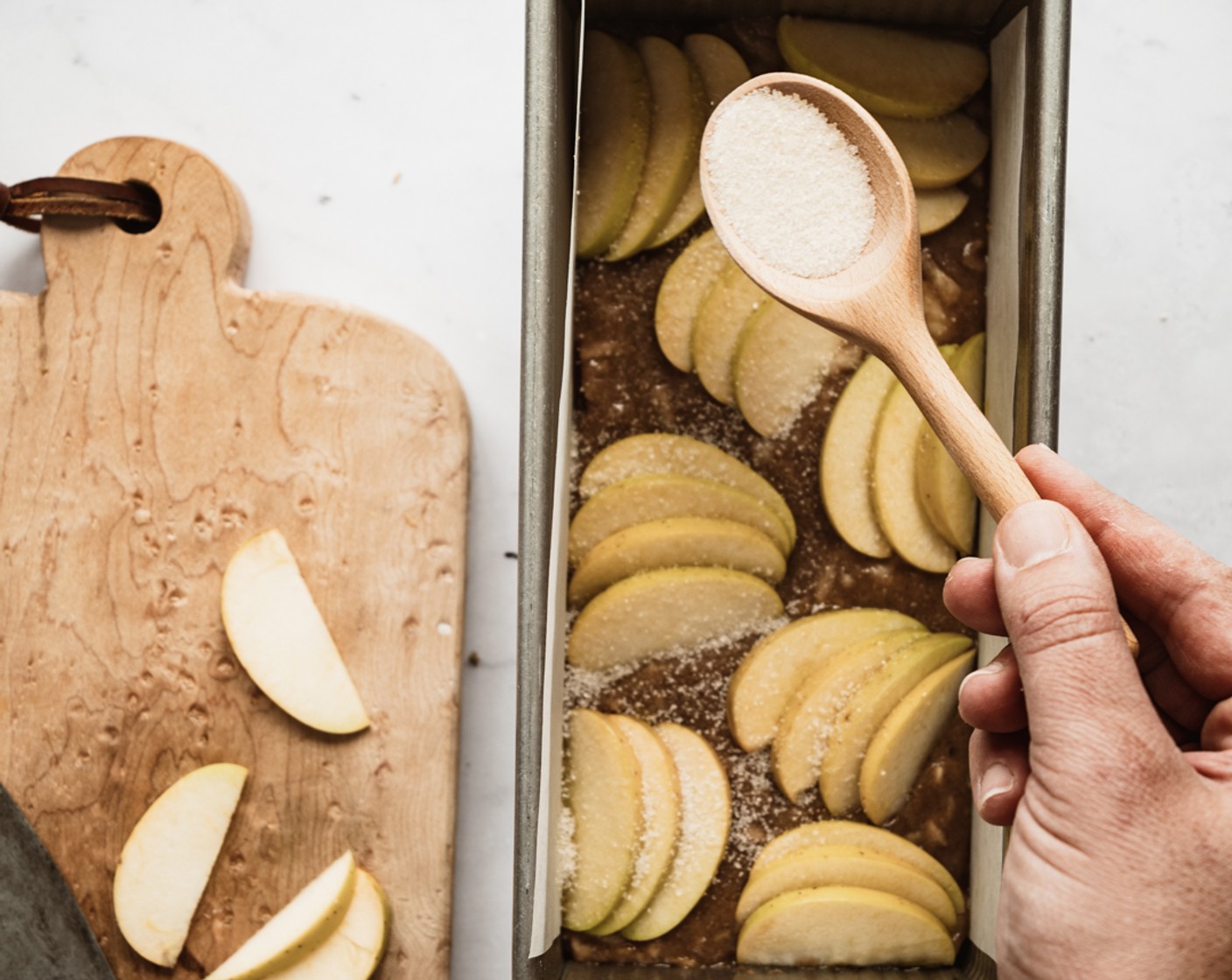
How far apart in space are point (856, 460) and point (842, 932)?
0.55 metres

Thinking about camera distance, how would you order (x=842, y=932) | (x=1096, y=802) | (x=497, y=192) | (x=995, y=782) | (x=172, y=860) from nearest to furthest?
(x=1096, y=802) → (x=995, y=782) → (x=842, y=932) → (x=172, y=860) → (x=497, y=192)

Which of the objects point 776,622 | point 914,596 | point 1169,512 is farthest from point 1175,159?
point 776,622

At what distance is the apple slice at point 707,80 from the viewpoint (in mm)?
1281

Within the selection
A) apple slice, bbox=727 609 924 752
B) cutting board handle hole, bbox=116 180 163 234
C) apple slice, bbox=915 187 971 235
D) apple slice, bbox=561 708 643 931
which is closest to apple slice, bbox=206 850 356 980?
apple slice, bbox=561 708 643 931

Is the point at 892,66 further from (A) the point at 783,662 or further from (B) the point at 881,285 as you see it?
(A) the point at 783,662

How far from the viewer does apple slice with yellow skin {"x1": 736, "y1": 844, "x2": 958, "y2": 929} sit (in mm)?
1196

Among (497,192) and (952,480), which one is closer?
(952,480)

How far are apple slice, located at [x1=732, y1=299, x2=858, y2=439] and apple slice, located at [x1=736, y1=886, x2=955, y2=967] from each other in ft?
1.80

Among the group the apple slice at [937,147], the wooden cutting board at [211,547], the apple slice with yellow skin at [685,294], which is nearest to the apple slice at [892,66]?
the apple slice at [937,147]

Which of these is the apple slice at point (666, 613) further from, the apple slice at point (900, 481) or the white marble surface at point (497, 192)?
the white marble surface at point (497, 192)

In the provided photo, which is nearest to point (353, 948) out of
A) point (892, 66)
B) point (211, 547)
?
point (211, 547)

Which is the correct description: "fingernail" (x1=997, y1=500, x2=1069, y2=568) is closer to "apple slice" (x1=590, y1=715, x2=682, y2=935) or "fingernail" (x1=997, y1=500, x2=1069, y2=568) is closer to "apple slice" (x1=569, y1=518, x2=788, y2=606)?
"apple slice" (x1=569, y1=518, x2=788, y2=606)

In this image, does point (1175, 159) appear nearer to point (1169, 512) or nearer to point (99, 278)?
point (1169, 512)

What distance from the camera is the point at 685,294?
127 cm
